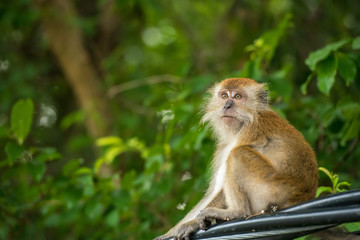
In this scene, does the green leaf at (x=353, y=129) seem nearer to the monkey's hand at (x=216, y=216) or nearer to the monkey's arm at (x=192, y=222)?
the monkey's arm at (x=192, y=222)

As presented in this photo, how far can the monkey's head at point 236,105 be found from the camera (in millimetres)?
4523

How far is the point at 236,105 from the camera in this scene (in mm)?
4613

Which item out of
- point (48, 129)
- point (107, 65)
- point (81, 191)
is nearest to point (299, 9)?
point (107, 65)

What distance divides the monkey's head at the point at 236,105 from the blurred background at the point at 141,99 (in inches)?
17.2

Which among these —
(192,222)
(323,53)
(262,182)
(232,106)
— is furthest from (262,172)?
(323,53)

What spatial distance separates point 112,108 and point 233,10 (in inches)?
124

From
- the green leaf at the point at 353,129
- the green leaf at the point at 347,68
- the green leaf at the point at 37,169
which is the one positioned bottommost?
the green leaf at the point at 353,129

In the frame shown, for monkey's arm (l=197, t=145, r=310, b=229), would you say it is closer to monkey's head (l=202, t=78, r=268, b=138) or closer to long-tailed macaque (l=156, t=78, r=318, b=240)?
long-tailed macaque (l=156, t=78, r=318, b=240)

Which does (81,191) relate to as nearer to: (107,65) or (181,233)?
(181,233)

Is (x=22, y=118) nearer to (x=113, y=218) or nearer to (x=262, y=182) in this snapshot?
(x=113, y=218)

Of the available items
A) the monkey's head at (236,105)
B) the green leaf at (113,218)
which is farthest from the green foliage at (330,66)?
the green leaf at (113,218)

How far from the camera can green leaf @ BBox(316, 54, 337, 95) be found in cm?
462

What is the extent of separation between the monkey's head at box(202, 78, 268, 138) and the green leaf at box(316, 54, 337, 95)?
1.80ft

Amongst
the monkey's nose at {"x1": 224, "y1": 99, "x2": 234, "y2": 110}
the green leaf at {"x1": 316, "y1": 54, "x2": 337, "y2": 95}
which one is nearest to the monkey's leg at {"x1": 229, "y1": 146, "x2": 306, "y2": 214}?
the monkey's nose at {"x1": 224, "y1": 99, "x2": 234, "y2": 110}
